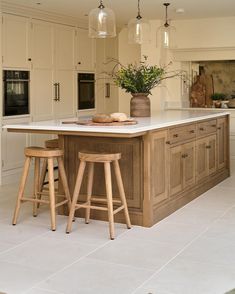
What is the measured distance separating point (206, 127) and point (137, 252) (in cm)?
264

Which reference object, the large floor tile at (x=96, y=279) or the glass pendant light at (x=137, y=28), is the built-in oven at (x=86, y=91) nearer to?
the glass pendant light at (x=137, y=28)

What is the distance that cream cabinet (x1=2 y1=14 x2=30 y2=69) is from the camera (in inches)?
262

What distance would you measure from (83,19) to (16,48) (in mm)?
1616

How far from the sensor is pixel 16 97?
6895mm

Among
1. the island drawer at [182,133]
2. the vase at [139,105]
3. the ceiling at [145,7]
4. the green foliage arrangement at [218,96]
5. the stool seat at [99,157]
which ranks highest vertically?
the ceiling at [145,7]

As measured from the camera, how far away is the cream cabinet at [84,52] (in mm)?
8172

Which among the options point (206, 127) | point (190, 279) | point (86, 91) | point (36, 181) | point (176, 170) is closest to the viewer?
point (190, 279)

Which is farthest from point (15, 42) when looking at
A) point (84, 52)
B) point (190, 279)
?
point (190, 279)

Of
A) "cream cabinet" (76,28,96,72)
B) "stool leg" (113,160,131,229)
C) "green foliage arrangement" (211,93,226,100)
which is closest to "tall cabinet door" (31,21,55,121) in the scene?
"cream cabinet" (76,28,96,72)

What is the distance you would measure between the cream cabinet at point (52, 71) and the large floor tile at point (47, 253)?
132 inches

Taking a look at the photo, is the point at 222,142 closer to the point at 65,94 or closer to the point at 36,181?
the point at 65,94

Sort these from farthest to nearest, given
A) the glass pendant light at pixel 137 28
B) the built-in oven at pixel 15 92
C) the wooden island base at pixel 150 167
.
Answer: the built-in oven at pixel 15 92 < the glass pendant light at pixel 137 28 < the wooden island base at pixel 150 167

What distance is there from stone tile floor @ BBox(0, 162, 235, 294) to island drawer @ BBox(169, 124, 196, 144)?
28.0 inches

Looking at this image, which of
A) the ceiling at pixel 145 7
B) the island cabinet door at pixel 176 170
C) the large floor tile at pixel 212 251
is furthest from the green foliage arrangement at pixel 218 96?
the large floor tile at pixel 212 251
